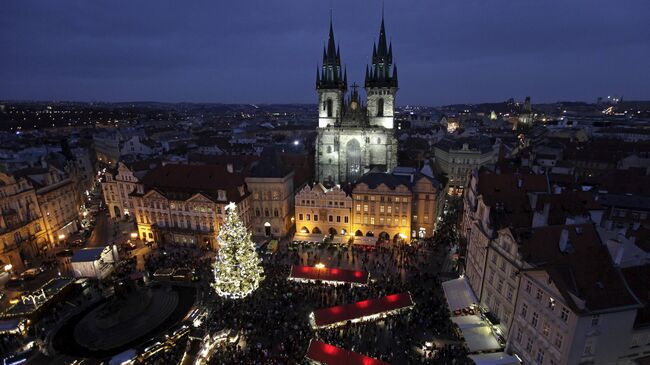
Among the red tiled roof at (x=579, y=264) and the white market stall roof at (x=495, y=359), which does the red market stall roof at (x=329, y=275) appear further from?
the red tiled roof at (x=579, y=264)

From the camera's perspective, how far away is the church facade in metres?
71.7

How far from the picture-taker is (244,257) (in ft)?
119

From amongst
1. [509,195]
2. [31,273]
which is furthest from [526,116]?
[31,273]

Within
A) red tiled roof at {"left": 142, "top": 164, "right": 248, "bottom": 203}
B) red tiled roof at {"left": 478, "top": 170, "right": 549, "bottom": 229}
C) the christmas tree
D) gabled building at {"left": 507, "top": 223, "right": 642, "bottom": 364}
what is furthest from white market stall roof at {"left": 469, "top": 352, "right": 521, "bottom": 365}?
red tiled roof at {"left": 142, "top": 164, "right": 248, "bottom": 203}

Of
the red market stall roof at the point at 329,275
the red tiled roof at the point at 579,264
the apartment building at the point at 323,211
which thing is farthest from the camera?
the apartment building at the point at 323,211

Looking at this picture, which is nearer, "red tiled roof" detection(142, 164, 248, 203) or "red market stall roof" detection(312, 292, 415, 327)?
"red market stall roof" detection(312, 292, 415, 327)

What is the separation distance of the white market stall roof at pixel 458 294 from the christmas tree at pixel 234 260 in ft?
68.3

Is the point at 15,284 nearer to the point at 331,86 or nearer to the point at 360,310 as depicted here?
the point at 360,310

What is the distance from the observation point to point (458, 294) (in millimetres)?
37125

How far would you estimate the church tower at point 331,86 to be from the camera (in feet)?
246

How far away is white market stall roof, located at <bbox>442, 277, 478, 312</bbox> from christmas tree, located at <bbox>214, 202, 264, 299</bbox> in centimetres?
2081

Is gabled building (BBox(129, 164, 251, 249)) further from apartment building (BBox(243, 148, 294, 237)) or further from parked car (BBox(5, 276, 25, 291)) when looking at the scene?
parked car (BBox(5, 276, 25, 291))

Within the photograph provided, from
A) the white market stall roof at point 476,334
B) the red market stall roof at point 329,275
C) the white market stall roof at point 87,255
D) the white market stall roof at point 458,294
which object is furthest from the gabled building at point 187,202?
the white market stall roof at point 476,334

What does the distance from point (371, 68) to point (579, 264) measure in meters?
57.4
